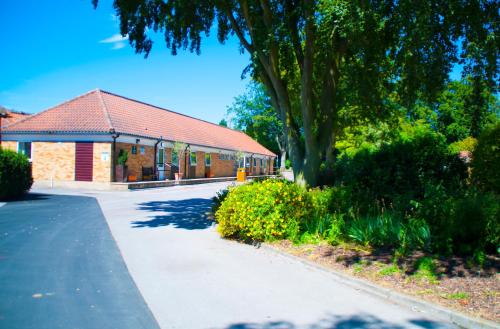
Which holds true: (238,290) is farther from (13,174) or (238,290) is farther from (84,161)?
(84,161)

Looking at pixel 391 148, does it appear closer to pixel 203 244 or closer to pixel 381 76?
pixel 381 76

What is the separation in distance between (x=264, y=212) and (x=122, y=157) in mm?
15848

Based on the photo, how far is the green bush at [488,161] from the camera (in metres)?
8.81

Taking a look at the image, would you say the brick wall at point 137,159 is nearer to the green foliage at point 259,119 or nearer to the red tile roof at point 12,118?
the red tile roof at point 12,118

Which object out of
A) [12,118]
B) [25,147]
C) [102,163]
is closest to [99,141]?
[102,163]

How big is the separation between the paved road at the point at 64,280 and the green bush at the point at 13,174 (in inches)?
219

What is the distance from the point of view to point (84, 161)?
22000mm

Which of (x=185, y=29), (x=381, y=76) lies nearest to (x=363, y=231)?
(x=381, y=76)

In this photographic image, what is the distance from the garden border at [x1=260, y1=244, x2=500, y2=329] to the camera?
13.5 ft

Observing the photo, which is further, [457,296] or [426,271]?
[426,271]

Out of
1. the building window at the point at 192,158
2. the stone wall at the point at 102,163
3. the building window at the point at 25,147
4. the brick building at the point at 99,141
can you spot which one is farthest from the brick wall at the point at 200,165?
the building window at the point at 25,147

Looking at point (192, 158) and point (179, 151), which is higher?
point (179, 151)

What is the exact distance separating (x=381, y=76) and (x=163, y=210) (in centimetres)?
902

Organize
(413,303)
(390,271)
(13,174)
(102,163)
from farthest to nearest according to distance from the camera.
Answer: (102,163)
(13,174)
(390,271)
(413,303)
